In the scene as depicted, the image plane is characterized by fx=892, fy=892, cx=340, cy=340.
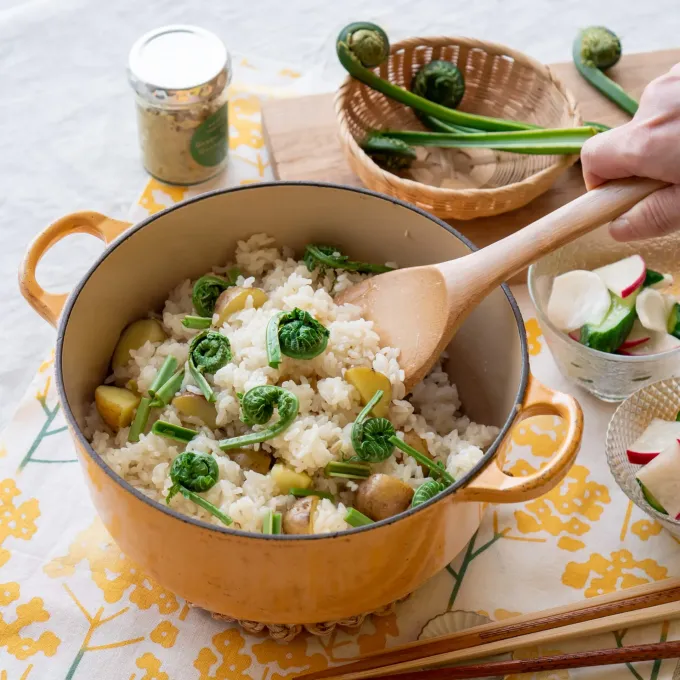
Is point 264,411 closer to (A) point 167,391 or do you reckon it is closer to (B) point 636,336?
(A) point 167,391

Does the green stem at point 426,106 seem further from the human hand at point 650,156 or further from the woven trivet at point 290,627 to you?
the woven trivet at point 290,627

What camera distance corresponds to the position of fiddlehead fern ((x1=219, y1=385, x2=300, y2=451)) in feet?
5.41

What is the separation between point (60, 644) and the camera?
170cm

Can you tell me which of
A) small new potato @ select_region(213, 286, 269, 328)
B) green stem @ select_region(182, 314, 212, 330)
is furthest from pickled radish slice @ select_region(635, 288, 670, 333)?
green stem @ select_region(182, 314, 212, 330)

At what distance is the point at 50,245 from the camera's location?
68.9 inches

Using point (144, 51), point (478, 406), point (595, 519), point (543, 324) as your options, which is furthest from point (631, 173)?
point (144, 51)

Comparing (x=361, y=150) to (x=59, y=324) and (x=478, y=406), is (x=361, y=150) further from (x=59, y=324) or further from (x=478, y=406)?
(x=59, y=324)

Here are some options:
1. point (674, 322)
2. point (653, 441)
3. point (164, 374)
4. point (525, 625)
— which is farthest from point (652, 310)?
point (164, 374)

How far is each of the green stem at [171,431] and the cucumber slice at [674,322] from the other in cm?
110

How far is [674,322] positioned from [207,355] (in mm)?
1057

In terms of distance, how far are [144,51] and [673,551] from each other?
5.76ft

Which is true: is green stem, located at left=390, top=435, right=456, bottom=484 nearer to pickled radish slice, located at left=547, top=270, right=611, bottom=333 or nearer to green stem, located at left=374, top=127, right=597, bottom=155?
pickled radish slice, located at left=547, top=270, right=611, bottom=333

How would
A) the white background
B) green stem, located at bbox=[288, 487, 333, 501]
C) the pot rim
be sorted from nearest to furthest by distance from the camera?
the pot rim → green stem, located at bbox=[288, 487, 333, 501] → the white background

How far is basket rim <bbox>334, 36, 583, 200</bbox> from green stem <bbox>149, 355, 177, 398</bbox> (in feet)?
2.57
